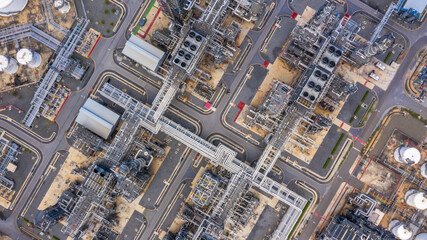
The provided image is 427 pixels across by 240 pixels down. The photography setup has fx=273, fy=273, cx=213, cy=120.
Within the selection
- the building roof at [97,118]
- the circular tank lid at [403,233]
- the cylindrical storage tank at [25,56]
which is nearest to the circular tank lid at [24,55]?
the cylindrical storage tank at [25,56]

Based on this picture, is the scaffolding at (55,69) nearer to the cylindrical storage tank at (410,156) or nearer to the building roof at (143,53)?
the building roof at (143,53)

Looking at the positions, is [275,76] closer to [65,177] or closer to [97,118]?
[97,118]

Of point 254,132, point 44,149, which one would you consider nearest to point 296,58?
point 254,132

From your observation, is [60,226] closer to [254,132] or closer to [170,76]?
[170,76]

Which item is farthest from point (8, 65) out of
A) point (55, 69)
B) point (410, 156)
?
point (410, 156)

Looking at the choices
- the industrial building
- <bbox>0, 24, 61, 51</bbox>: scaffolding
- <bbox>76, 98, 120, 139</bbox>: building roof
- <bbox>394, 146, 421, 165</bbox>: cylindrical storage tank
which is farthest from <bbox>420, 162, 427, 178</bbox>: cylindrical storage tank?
<bbox>0, 24, 61, 51</bbox>: scaffolding
